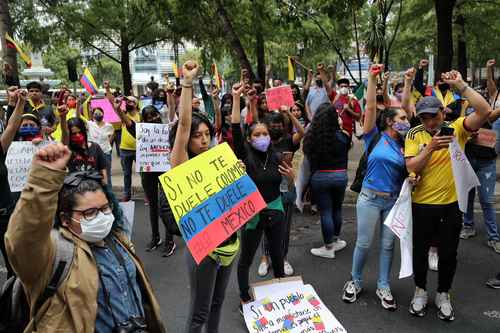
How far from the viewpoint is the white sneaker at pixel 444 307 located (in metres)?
3.68

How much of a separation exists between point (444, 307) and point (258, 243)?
163 centimetres

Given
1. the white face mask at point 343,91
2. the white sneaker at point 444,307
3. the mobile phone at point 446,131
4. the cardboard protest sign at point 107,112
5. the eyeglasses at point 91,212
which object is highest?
the white face mask at point 343,91

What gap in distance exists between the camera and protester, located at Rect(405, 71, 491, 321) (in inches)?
136

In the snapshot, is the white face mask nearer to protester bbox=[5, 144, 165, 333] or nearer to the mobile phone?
the mobile phone

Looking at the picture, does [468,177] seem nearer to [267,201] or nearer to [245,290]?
[267,201]

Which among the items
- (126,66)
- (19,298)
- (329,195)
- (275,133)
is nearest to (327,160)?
(329,195)

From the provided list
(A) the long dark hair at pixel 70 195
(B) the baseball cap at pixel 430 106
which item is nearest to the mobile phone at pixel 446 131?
(B) the baseball cap at pixel 430 106

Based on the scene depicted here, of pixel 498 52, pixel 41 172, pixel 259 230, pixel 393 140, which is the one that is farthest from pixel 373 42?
pixel 498 52

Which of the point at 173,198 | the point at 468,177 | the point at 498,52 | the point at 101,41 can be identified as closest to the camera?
the point at 173,198

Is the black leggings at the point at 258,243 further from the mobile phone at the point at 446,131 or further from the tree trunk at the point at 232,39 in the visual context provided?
the tree trunk at the point at 232,39

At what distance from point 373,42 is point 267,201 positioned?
941cm

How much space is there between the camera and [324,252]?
17.0 ft

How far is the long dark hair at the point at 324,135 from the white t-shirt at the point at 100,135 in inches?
157

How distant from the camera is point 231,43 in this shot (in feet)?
32.5
